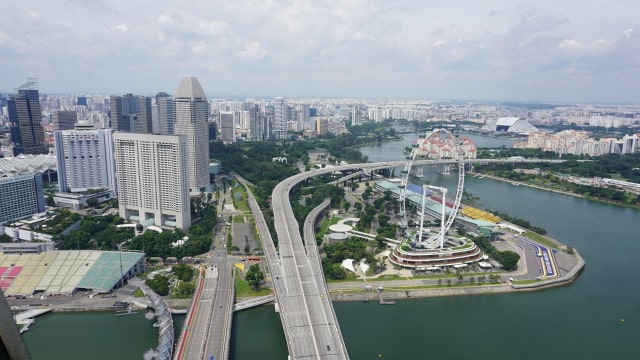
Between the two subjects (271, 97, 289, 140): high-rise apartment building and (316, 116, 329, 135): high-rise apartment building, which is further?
(271, 97, 289, 140): high-rise apartment building

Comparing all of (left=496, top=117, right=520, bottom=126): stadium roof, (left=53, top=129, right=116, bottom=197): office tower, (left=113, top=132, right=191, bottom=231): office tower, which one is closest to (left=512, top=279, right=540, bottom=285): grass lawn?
(left=113, top=132, right=191, bottom=231): office tower

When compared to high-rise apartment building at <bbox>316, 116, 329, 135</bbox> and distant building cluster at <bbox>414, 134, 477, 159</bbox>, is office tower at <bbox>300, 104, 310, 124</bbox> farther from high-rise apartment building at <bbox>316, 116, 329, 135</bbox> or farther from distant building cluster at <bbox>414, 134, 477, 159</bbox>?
distant building cluster at <bbox>414, 134, 477, 159</bbox>

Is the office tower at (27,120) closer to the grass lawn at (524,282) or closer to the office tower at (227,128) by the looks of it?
the office tower at (227,128)

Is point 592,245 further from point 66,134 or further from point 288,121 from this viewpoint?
point 288,121

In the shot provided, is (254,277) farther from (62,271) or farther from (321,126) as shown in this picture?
(321,126)

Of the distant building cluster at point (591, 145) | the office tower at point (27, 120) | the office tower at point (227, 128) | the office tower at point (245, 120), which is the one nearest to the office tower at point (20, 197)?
the office tower at point (27, 120)

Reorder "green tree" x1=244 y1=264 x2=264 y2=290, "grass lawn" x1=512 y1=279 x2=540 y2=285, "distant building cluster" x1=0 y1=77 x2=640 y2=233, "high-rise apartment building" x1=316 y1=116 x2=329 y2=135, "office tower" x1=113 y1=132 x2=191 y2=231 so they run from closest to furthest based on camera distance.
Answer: "green tree" x1=244 y1=264 x2=264 y2=290
"grass lawn" x1=512 y1=279 x2=540 y2=285
"office tower" x1=113 y1=132 x2=191 y2=231
"distant building cluster" x1=0 y1=77 x2=640 y2=233
"high-rise apartment building" x1=316 y1=116 x2=329 y2=135

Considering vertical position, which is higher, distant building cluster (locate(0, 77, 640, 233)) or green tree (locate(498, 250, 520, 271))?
distant building cluster (locate(0, 77, 640, 233))
